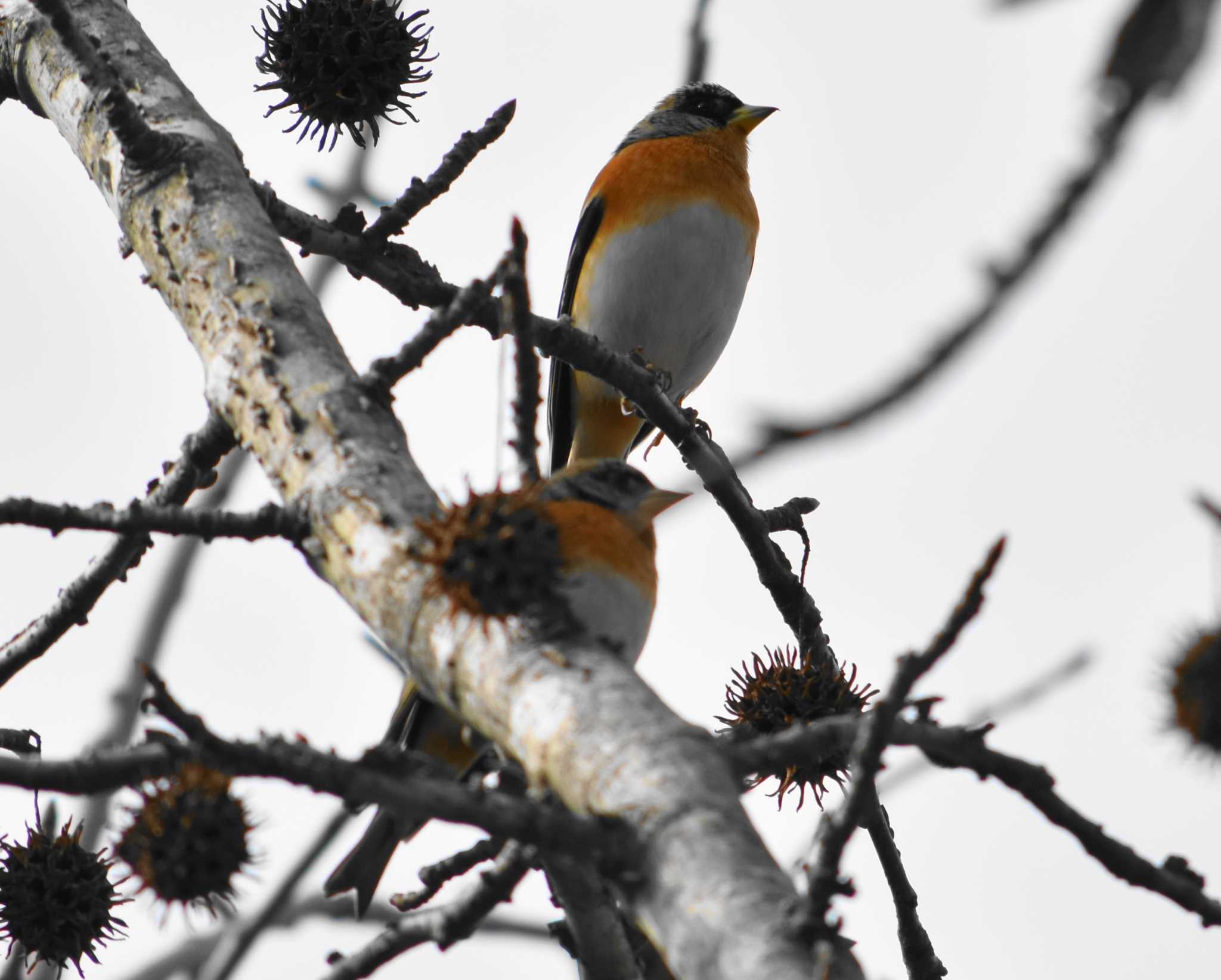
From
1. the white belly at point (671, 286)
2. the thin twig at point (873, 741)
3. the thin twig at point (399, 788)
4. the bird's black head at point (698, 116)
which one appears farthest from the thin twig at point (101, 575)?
the bird's black head at point (698, 116)

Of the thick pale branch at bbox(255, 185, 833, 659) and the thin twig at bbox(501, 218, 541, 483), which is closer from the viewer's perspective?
the thin twig at bbox(501, 218, 541, 483)

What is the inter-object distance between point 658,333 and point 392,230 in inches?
152

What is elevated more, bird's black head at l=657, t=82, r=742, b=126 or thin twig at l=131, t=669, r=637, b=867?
bird's black head at l=657, t=82, r=742, b=126

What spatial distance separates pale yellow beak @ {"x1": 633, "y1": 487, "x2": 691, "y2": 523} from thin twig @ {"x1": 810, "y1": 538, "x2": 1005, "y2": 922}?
2.47 m

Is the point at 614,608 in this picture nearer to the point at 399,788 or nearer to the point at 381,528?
the point at 381,528

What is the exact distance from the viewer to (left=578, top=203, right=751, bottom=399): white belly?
7.33 metres

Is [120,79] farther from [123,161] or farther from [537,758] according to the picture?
[537,758]

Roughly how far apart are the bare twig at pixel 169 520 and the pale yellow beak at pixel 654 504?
189 cm

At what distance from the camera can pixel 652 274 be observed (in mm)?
7324

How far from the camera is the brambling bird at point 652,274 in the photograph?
7355 millimetres

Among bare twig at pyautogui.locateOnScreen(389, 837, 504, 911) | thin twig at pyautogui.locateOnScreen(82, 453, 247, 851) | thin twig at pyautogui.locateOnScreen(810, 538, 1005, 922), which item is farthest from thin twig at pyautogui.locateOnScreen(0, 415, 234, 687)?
thin twig at pyautogui.locateOnScreen(82, 453, 247, 851)

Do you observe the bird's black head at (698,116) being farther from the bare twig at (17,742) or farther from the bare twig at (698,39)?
the bare twig at (17,742)

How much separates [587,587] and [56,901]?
1.49 metres

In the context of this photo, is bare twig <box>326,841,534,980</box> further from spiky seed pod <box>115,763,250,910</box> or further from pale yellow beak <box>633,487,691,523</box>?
pale yellow beak <box>633,487,691,523</box>
